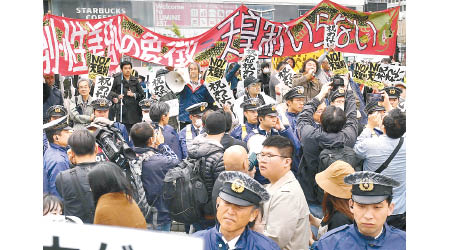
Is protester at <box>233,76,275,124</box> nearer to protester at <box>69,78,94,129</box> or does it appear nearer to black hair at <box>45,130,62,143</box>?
protester at <box>69,78,94,129</box>

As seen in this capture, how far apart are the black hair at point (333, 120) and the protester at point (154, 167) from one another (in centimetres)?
129

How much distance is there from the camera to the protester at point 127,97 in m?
8.55

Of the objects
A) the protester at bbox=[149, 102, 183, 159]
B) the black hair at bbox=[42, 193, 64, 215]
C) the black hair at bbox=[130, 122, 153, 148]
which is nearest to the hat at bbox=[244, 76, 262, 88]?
the protester at bbox=[149, 102, 183, 159]

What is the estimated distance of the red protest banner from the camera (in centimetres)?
662

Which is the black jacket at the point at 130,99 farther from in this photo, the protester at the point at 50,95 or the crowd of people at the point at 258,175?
the crowd of people at the point at 258,175

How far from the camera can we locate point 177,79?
25.9ft

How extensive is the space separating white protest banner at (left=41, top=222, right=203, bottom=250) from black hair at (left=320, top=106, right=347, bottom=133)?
9.91 feet

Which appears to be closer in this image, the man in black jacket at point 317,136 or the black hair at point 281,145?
the black hair at point 281,145

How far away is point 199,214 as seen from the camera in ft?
13.3

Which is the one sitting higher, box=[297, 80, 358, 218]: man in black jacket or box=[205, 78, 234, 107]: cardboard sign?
box=[205, 78, 234, 107]: cardboard sign

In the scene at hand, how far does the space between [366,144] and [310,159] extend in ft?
1.81

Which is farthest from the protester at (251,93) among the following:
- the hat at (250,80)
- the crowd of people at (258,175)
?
the crowd of people at (258,175)

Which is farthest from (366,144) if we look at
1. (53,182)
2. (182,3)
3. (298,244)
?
(182,3)

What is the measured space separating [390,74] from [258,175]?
11.6 feet
